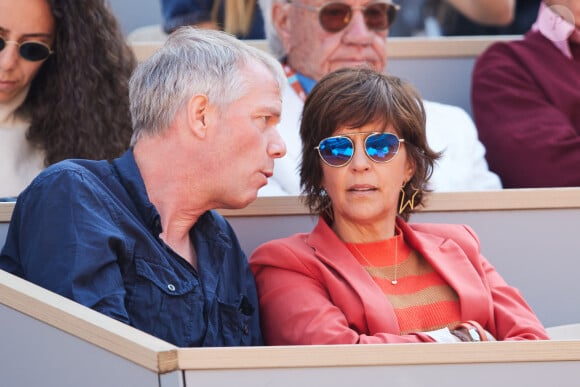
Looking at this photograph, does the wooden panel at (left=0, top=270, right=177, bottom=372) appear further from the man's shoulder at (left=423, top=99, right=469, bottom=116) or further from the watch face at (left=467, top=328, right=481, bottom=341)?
the man's shoulder at (left=423, top=99, right=469, bottom=116)

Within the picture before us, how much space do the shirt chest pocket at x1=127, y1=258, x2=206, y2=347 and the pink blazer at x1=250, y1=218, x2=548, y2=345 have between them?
0.75 feet

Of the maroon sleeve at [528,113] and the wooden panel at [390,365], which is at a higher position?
the wooden panel at [390,365]

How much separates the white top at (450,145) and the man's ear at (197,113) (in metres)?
0.83

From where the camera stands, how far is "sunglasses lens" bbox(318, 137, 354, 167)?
9.55 ft

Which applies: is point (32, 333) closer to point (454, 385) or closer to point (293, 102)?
point (454, 385)

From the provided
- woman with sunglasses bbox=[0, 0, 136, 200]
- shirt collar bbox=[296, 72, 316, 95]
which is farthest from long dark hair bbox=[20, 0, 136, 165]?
shirt collar bbox=[296, 72, 316, 95]

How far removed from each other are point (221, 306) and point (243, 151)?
1.18ft

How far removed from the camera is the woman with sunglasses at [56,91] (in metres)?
3.49

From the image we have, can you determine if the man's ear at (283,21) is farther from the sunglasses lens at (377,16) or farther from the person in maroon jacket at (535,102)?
the person in maroon jacket at (535,102)

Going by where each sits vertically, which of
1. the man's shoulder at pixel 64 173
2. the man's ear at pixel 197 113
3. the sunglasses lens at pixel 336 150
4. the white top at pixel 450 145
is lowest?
the white top at pixel 450 145

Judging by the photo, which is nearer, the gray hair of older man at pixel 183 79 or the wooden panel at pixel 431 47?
the gray hair of older man at pixel 183 79

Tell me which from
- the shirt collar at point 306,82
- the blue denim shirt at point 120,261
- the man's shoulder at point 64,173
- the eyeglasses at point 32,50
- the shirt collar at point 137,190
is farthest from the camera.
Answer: the shirt collar at point 306,82

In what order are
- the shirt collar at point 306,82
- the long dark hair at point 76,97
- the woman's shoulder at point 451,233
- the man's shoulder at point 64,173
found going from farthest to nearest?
the shirt collar at point 306,82 → the long dark hair at point 76,97 → the woman's shoulder at point 451,233 → the man's shoulder at point 64,173

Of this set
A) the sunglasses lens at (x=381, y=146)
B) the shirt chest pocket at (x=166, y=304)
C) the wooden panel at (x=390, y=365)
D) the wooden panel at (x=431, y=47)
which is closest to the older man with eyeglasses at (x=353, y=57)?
the wooden panel at (x=431, y=47)
